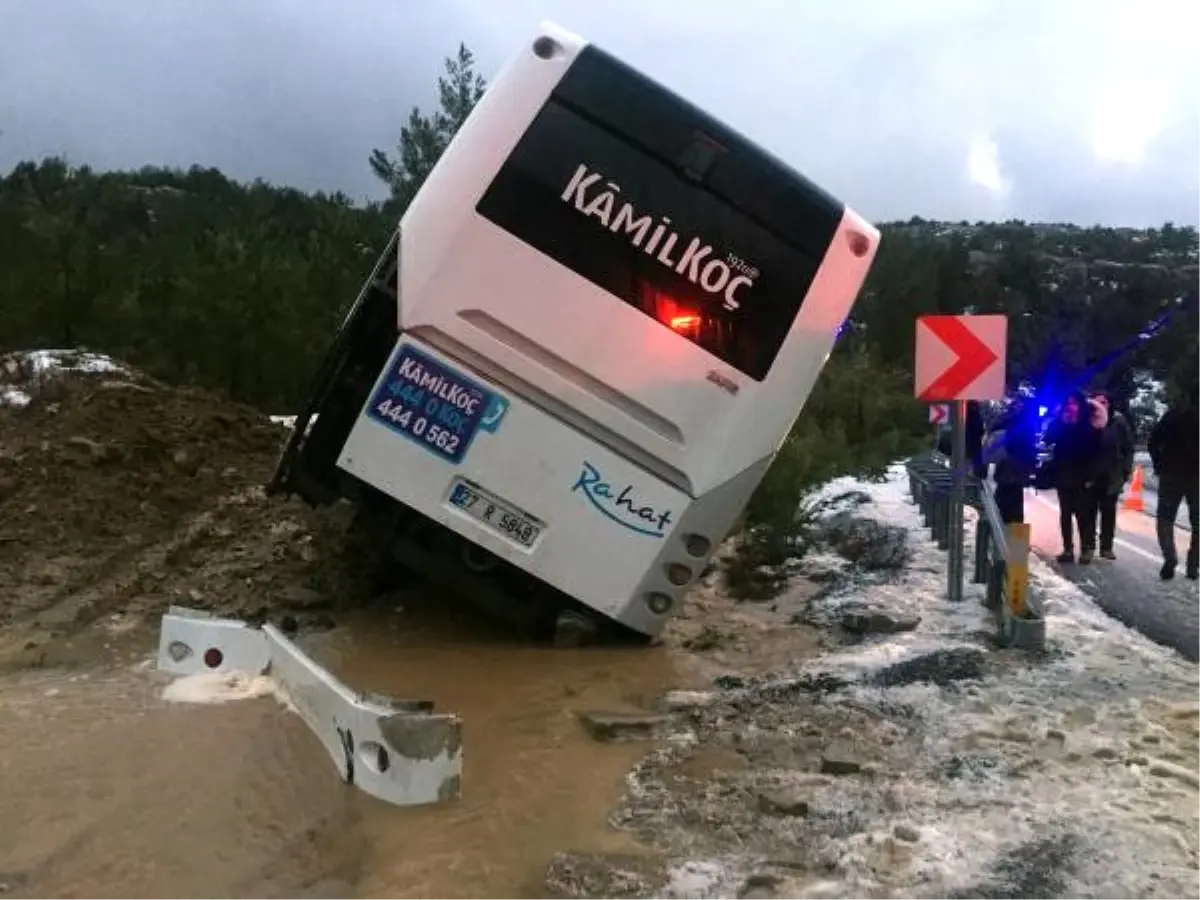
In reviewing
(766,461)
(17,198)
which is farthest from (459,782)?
(17,198)

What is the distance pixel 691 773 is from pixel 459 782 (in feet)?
3.33

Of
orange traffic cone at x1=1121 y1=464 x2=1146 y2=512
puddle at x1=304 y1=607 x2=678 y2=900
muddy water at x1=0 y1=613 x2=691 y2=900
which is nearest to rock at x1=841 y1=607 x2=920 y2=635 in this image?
puddle at x1=304 y1=607 x2=678 y2=900

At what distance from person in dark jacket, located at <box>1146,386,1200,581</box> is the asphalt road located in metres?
0.25

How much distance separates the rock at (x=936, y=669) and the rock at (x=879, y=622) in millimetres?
853

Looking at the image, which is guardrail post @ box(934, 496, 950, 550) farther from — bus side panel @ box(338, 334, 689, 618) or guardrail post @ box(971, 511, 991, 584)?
bus side panel @ box(338, 334, 689, 618)

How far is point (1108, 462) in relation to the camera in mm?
10750

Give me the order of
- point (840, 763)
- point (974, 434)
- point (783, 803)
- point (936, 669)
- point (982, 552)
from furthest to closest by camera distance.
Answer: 1. point (974, 434)
2. point (982, 552)
3. point (936, 669)
4. point (840, 763)
5. point (783, 803)

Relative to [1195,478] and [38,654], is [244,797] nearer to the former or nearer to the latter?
[38,654]

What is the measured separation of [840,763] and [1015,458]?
6.56 metres

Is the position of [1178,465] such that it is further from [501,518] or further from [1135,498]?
[1135,498]

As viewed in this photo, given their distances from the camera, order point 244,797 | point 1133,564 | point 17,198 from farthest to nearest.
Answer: point 17,198 → point 1133,564 → point 244,797

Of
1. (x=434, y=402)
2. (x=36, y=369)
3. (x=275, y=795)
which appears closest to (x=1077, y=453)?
(x=434, y=402)

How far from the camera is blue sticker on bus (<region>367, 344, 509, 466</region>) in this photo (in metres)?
6.53

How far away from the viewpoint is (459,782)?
478 cm
